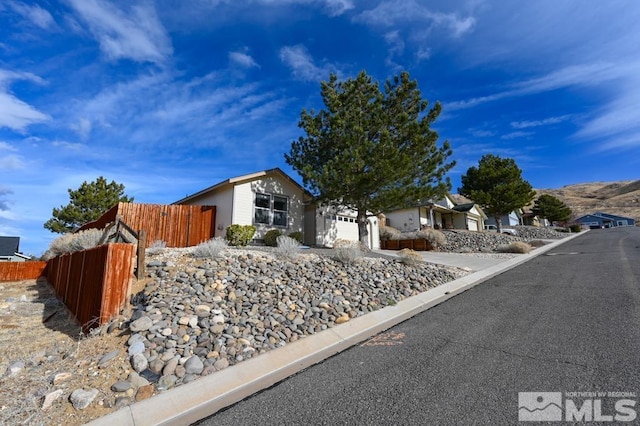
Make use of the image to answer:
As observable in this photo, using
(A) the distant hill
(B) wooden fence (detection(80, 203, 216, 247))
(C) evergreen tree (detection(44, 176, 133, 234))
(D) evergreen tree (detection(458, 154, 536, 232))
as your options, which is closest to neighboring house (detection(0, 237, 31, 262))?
(C) evergreen tree (detection(44, 176, 133, 234))

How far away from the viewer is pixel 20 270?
12.6 metres

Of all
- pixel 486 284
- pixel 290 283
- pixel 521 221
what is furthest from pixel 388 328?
pixel 521 221

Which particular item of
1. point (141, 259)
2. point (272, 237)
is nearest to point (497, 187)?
point (272, 237)

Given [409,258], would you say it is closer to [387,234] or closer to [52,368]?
Result: [52,368]

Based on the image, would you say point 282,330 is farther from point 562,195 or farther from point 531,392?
point 562,195

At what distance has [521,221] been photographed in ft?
179

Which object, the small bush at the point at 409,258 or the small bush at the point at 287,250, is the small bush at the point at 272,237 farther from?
the small bush at the point at 409,258

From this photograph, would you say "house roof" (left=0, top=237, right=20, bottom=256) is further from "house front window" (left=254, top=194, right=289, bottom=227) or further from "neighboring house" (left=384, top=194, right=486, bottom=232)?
"neighboring house" (left=384, top=194, right=486, bottom=232)

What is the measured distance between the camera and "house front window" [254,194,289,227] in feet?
51.0

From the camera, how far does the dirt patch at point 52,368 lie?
3.00 meters

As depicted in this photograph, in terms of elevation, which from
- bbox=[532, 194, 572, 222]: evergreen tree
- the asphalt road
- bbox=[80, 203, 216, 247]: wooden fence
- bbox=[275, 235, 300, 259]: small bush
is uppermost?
bbox=[532, 194, 572, 222]: evergreen tree

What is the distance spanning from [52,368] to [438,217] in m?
33.4

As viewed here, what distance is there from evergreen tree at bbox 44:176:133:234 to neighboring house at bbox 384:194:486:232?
25.0m

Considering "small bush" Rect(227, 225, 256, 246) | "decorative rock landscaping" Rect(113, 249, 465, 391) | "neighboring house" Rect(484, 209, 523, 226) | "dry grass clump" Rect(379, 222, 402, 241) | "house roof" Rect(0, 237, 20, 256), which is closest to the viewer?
"decorative rock landscaping" Rect(113, 249, 465, 391)
